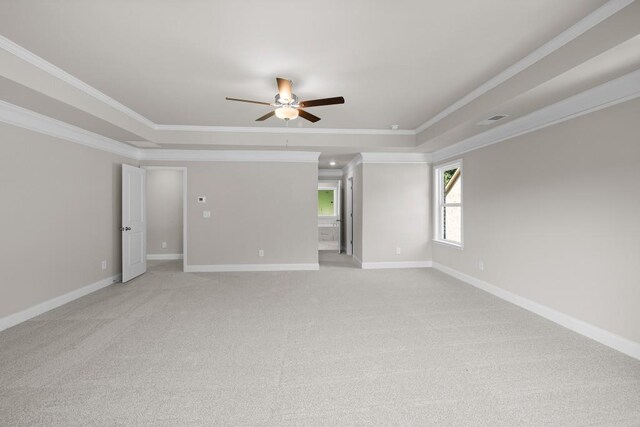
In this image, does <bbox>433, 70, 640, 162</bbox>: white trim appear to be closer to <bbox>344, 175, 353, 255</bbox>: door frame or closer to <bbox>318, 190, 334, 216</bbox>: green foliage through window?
<bbox>344, 175, 353, 255</bbox>: door frame

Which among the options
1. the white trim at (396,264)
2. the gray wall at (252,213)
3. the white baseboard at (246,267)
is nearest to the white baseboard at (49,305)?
the white baseboard at (246,267)

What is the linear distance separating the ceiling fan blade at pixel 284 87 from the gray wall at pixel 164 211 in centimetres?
511

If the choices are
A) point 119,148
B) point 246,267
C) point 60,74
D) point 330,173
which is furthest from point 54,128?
point 330,173

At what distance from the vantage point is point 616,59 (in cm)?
210

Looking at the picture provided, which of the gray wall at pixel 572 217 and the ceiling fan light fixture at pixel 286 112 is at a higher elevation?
the ceiling fan light fixture at pixel 286 112

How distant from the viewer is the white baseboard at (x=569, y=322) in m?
2.51

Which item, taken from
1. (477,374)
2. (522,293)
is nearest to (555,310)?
(522,293)

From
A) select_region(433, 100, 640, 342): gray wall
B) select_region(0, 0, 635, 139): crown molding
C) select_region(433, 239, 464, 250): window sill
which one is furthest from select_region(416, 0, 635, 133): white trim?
select_region(433, 239, 464, 250): window sill

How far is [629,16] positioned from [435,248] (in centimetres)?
447

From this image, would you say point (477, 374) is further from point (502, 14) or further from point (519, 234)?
point (502, 14)

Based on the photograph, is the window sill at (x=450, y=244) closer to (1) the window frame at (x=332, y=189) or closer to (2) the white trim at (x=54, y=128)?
(1) the window frame at (x=332, y=189)

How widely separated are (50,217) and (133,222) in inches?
59.7

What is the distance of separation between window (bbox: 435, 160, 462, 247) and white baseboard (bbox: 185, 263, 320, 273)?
2.55m

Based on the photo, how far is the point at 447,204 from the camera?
18.2ft
